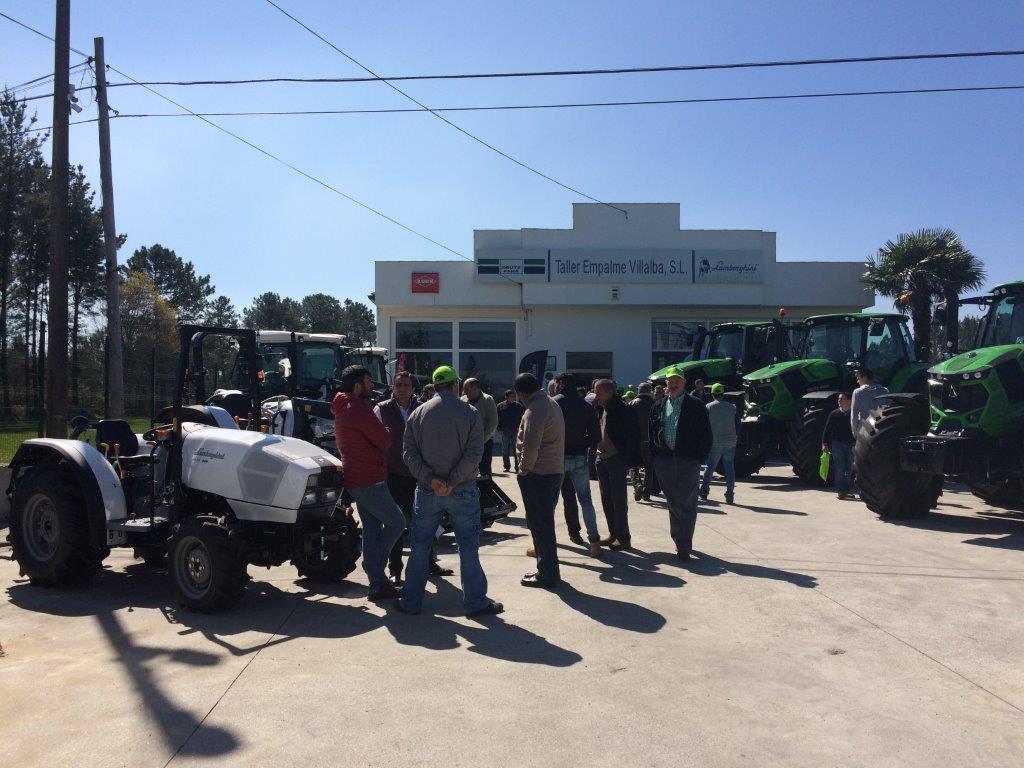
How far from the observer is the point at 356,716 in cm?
427

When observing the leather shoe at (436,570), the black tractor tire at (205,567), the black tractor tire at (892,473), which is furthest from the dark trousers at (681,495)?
the black tractor tire at (205,567)

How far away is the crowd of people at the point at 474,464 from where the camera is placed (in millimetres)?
6262

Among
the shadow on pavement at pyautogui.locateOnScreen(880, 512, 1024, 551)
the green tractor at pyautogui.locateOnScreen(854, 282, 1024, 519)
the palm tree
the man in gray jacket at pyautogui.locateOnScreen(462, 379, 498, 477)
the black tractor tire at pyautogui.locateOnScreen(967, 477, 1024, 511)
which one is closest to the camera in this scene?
the man in gray jacket at pyautogui.locateOnScreen(462, 379, 498, 477)

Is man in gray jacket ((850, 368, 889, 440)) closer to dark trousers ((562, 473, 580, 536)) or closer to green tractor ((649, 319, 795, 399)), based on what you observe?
dark trousers ((562, 473, 580, 536))

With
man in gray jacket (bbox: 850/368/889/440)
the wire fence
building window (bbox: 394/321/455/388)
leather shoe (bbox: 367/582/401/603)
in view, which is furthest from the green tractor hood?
building window (bbox: 394/321/455/388)

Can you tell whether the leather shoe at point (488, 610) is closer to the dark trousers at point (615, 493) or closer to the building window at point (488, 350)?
the dark trousers at point (615, 493)

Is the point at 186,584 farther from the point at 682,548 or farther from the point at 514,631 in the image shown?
the point at 682,548

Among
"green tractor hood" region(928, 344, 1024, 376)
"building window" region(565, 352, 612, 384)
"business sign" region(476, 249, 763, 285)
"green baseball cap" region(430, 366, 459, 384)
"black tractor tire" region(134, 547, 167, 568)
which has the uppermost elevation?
"business sign" region(476, 249, 763, 285)

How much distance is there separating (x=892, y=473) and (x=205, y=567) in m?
8.19

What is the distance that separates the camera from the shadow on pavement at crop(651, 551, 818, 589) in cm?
732

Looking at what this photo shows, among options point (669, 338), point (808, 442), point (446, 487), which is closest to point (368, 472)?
point (446, 487)

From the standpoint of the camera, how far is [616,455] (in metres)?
8.48

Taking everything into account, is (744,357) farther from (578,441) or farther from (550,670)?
(550,670)

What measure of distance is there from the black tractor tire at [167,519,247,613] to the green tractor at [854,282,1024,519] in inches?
300
